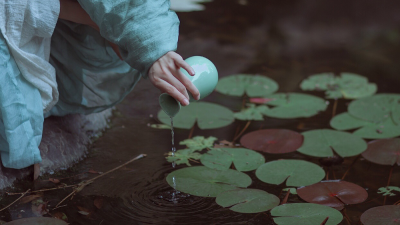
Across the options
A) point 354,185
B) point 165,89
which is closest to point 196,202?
point 165,89

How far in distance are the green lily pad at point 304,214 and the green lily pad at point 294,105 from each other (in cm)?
61

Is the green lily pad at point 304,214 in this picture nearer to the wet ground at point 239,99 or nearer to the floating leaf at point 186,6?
the wet ground at point 239,99

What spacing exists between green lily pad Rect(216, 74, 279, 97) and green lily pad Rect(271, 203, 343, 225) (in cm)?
82

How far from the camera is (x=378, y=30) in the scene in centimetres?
258

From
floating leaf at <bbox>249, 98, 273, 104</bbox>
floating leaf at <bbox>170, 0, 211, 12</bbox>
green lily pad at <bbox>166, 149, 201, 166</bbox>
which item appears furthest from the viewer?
floating leaf at <bbox>170, 0, 211, 12</bbox>

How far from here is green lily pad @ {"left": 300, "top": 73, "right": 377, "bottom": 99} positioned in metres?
1.92

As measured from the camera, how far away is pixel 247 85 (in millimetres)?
1985

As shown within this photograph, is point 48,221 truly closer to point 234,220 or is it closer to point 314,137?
point 234,220

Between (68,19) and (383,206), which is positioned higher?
(68,19)

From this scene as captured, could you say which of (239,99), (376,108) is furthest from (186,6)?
(376,108)

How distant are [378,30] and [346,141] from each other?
4.23 ft

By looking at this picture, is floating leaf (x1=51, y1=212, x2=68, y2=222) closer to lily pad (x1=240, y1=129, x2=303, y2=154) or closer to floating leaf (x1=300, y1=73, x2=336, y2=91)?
lily pad (x1=240, y1=129, x2=303, y2=154)

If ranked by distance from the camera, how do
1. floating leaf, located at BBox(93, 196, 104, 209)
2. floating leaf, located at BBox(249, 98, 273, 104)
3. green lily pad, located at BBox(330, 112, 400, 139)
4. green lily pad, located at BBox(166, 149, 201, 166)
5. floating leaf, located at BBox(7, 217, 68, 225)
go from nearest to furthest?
1. floating leaf, located at BBox(7, 217, 68, 225)
2. floating leaf, located at BBox(93, 196, 104, 209)
3. green lily pad, located at BBox(166, 149, 201, 166)
4. green lily pad, located at BBox(330, 112, 400, 139)
5. floating leaf, located at BBox(249, 98, 273, 104)

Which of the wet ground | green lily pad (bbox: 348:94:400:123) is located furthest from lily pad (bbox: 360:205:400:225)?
green lily pad (bbox: 348:94:400:123)
